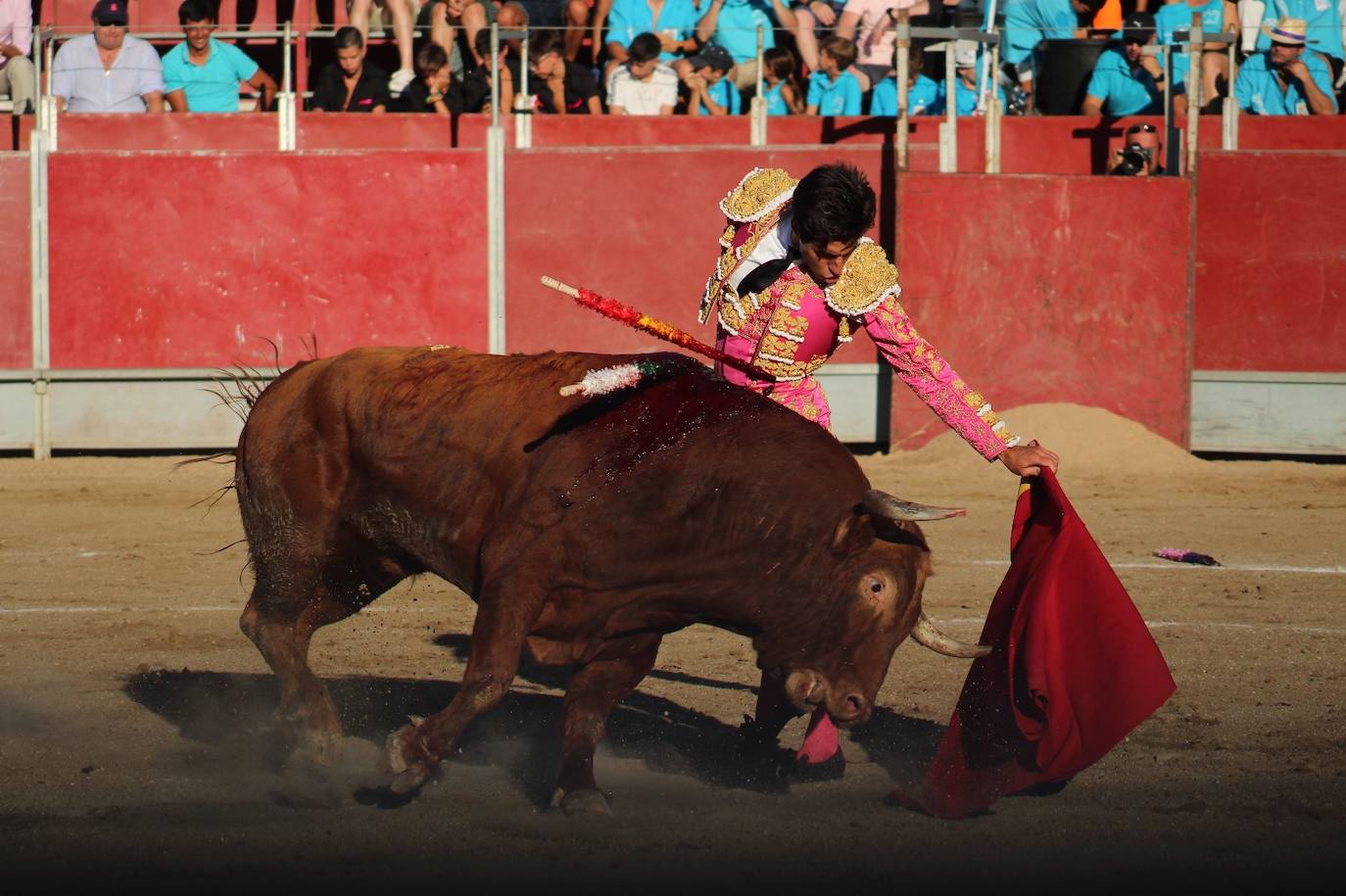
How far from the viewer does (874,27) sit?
10.4 m

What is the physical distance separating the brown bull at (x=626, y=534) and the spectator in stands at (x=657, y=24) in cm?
643

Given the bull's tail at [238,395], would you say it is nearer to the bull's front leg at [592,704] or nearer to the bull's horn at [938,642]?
the bull's front leg at [592,704]

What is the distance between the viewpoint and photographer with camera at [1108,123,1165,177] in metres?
9.88

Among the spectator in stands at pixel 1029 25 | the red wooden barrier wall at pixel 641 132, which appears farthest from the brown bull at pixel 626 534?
the spectator in stands at pixel 1029 25

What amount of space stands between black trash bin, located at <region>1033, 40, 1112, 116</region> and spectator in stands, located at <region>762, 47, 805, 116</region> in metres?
1.34

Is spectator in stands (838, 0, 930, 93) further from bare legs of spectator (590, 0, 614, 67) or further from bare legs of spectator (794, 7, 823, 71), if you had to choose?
bare legs of spectator (590, 0, 614, 67)

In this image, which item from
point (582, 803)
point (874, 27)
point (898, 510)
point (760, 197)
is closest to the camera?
point (898, 510)

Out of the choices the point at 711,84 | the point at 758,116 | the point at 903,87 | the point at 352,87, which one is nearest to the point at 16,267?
the point at 352,87

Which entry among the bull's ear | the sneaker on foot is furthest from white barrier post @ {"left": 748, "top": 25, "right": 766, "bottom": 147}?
the bull's ear

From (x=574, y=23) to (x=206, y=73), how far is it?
6.74 ft

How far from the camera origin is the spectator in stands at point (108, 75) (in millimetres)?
10125

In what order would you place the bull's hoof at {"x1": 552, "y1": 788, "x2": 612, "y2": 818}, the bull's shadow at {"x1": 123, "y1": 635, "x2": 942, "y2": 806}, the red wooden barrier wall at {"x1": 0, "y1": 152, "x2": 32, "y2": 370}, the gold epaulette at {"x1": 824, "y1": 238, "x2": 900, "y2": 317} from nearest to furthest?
the bull's hoof at {"x1": 552, "y1": 788, "x2": 612, "y2": 818} < the gold epaulette at {"x1": 824, "y1": 238, "x2": 900, "y2": 317} < the bull's shadow at {"x1": 123, "y1": 635, "x2": 942, "y2": 806} < the red wooden barrier wall at {"x1": 0, "y1": 152, "x2": 32, "y2": 370}

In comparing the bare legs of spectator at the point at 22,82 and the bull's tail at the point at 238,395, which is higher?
the bare legs of spectator at the point at 22,82

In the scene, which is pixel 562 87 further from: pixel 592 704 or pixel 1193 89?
pixel 592 704
